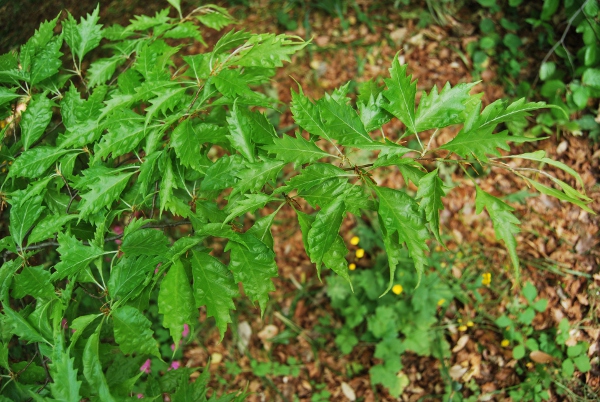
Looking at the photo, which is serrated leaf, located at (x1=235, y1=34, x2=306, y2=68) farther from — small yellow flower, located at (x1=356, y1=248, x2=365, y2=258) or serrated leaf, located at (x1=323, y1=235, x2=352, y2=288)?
small yellow flower, located at (x1=356, y1=248, x2=365, y2=258)

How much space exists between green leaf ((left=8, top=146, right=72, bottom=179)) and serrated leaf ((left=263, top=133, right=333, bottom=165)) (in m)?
0.66

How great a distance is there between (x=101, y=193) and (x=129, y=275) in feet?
0.79

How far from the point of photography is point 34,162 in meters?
1.27

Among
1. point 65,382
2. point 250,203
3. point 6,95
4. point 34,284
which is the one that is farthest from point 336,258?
point 6,95

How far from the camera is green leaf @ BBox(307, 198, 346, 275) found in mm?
1005

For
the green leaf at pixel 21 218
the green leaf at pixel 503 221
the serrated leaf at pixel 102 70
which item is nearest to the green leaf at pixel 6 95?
the serrated leaf at pixel 102 70

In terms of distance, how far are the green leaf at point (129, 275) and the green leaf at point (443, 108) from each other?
2.47 feet

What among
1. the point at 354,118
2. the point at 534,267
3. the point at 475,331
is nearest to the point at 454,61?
the point at 534,267

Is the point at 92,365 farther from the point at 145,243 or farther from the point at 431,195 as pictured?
the point at 431,195

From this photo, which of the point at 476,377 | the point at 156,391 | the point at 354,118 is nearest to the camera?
the point at 354,118

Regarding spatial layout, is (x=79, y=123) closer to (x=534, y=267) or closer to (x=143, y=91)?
(x=143, y=91)

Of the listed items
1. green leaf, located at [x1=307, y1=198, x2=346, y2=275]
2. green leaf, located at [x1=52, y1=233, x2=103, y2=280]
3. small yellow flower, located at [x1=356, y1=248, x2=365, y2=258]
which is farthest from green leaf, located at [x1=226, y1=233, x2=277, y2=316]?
small yellow flower, located at [x1=356, y1=248, x2=365, y2=258]

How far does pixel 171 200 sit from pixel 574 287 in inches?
104

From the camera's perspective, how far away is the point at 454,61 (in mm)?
3307
